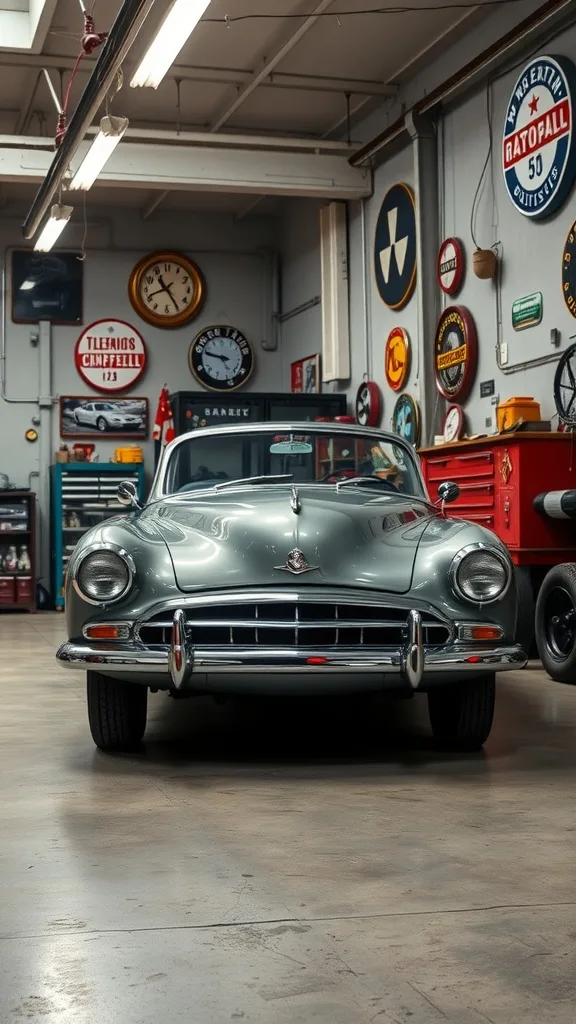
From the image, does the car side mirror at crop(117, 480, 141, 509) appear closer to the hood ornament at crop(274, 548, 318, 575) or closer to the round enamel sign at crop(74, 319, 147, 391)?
the hood ornament at crop(274, 548, 318, 575)

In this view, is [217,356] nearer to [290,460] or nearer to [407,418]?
[407,418]

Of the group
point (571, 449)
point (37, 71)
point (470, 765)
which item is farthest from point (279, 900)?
point (37, 71)

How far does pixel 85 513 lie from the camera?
13.5 meters

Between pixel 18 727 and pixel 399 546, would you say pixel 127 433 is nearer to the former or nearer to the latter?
pixel 18 727

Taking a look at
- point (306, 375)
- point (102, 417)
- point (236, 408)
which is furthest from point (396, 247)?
point (102, 417)

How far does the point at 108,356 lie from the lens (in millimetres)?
14008

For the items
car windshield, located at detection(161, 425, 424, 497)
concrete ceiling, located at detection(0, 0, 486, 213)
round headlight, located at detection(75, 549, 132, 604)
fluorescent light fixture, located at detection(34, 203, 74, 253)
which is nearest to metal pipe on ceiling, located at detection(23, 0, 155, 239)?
fluorescent light fixture, located at detection(34, 203, 74, 253)

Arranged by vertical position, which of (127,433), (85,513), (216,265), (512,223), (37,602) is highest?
(216,265)

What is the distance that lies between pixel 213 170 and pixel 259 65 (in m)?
1.12

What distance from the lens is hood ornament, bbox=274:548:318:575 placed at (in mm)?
3893

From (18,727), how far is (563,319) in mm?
4493

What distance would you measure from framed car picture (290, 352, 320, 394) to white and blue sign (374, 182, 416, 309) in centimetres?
223

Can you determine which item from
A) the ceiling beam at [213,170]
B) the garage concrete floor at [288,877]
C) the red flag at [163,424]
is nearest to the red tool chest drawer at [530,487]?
the garage concrete floor at [288,877]

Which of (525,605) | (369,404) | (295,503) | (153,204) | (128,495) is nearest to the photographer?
(295,503)
